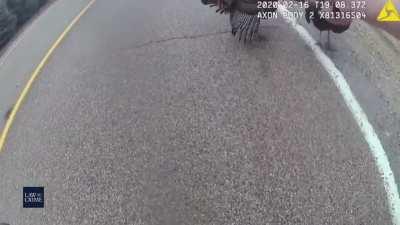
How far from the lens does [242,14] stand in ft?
23.0

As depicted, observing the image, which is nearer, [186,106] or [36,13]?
[186,106]

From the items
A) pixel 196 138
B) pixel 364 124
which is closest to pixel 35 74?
pixel 196 138

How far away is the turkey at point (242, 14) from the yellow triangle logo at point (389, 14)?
2.92m

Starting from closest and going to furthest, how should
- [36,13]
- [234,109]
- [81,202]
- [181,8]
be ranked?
[81,202] → [234,109] → [181,8] → [36,13]

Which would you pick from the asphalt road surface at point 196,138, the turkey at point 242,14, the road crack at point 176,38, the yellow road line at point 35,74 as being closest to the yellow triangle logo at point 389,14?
the asphalt road surface at point 196,138

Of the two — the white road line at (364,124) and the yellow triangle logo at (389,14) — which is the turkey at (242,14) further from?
the yellow triangle logo at (389,14)

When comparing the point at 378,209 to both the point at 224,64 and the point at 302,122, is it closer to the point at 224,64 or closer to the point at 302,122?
the point at 302,122

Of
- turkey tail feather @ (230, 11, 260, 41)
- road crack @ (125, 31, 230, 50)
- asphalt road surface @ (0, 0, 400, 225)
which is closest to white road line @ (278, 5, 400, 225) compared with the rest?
asphalt road surface @ (0, 0, 400, 225)

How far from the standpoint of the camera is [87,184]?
620cm

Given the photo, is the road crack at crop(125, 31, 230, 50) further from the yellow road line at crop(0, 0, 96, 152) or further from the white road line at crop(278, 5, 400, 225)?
the yellow road line at crop(0, 0, 96, 152)

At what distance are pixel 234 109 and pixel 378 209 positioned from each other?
2668 millimetres

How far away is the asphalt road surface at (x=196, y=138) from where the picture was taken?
5.49m

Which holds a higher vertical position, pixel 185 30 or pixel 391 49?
pixel 185 30

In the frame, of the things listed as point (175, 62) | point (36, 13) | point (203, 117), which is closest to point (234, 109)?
point (203, 117)
